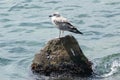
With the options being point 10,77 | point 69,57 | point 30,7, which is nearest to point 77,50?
point 69,57

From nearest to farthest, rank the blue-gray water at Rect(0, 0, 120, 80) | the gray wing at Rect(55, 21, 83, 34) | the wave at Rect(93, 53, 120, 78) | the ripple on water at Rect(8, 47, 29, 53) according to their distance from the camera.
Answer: the gray wing at Rect(55, 21, 83, 34), the wave at Rect(93, 53, 120, 78), the blue-gray water at Rect(0, 0, 120, 80), the ripple on water at Rect(8, 47, 29, 53)

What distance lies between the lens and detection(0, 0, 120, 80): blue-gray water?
1517 centimetres

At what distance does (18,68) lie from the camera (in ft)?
50.7

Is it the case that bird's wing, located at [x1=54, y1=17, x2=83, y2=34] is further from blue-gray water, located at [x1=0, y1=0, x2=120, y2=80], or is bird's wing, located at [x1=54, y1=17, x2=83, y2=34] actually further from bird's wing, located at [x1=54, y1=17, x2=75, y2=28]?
blue-gray water, located at [x1=0, y1=0, x2=120, y2=80]

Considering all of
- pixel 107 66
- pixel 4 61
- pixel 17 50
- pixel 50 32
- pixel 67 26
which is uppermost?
pixel 67 26

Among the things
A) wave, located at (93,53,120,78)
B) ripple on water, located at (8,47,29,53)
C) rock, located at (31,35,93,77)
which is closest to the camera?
rock, located at (31,35,93,77)

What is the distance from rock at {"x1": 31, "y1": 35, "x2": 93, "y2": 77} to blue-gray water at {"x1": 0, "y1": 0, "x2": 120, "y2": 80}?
0.37 m

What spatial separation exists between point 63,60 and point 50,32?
18.1 ft

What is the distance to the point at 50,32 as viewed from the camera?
19.2m

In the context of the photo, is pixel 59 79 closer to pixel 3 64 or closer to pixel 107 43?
pixel 3 64

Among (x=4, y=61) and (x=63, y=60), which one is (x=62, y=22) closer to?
(x=63, y=60)

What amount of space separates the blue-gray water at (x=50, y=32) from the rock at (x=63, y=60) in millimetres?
365

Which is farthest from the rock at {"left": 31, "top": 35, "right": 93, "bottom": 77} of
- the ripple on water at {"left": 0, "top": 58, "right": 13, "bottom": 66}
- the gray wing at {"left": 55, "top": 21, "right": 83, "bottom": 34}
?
the ripple on water at {"left": 0, "top": 58, "right": 13, "bottom": 66}

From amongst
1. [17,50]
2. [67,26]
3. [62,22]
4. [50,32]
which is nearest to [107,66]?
[67,26]
